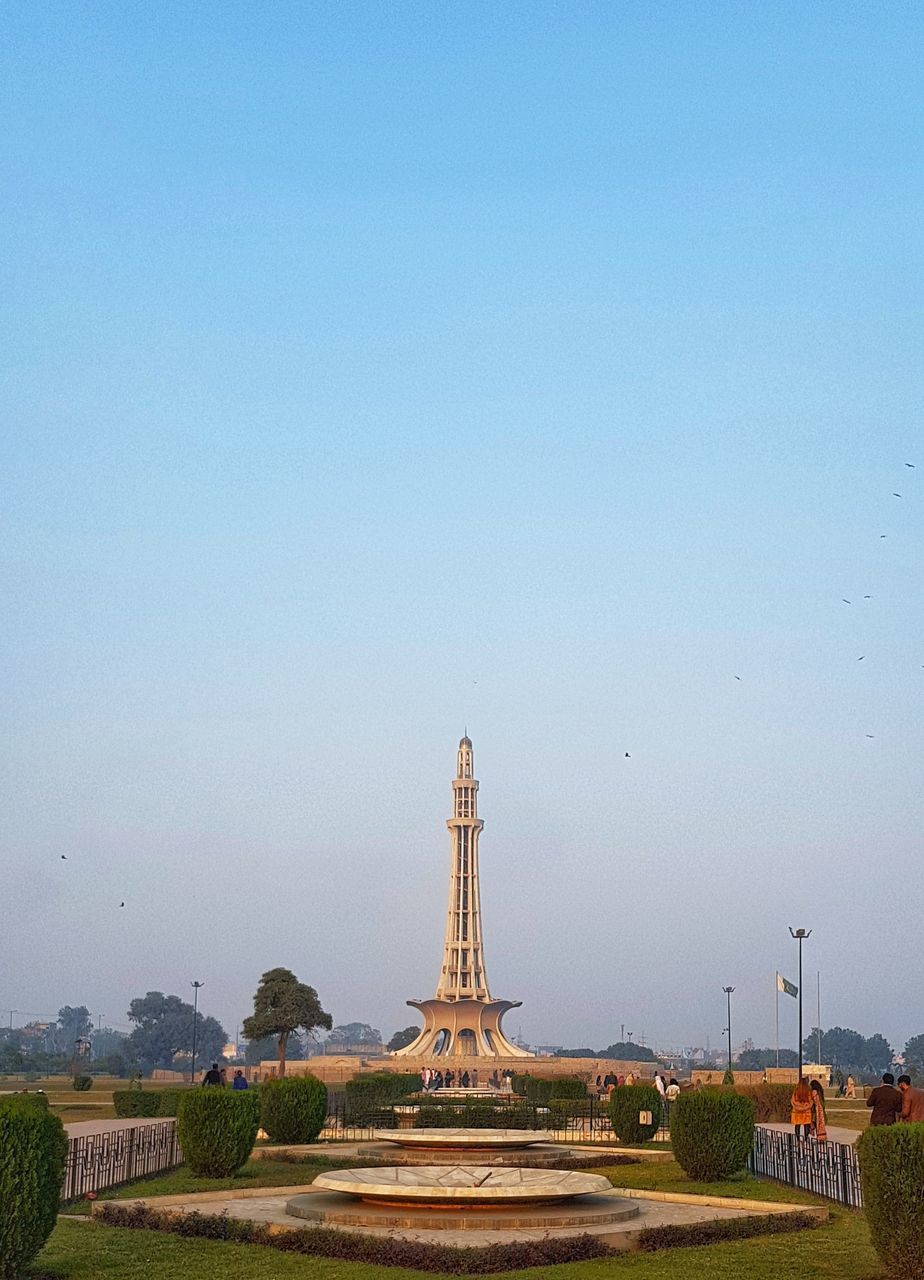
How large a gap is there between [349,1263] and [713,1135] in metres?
7.19

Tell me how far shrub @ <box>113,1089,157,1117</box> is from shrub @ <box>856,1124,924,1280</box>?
2399 centimetres

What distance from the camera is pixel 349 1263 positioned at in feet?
34.6

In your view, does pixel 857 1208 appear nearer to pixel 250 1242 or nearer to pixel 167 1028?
pixel 250 1242

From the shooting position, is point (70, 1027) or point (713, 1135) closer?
point (713, 1135)

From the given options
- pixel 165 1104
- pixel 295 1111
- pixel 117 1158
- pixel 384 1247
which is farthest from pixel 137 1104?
pixel 384 1247

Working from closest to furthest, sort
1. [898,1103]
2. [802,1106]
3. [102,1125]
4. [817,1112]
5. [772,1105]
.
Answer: [898,1103]
[817,1112]
[802,1106]
[102,1125]
[772,1105]

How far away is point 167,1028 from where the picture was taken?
411 feet

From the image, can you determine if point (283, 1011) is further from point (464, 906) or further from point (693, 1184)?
point (693, 1184)

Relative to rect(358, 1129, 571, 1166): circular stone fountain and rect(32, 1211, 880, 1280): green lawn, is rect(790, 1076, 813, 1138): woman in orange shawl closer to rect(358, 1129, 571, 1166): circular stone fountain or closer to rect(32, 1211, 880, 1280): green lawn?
rect(358, 1129, 571, 1166): circular stone fountain

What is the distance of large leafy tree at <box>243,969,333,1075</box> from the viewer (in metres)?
56.3

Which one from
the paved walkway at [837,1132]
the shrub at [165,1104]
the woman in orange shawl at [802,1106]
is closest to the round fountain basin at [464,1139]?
the woman in orange shawl at [802,1106]

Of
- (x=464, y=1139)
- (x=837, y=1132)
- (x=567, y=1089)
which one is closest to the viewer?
(x=464, y=1139)

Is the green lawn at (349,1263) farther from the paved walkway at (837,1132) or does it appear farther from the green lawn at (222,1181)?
the paved walkway at (837,1132)

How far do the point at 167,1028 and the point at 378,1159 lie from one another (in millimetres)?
113498
